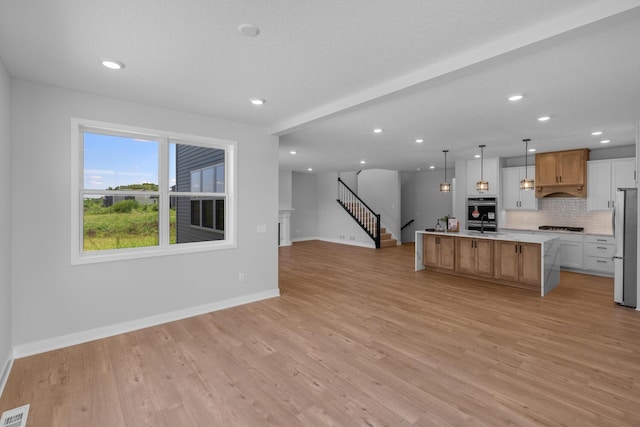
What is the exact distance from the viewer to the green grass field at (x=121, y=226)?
3.54 m

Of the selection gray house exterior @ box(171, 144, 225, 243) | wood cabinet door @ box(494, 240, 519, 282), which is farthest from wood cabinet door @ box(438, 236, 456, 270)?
gray house exterior @ box(171, 144, 225, 243)

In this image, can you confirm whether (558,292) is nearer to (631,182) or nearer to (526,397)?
(631,182)

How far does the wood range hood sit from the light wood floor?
296cm

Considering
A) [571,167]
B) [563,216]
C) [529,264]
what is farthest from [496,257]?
[571,167]

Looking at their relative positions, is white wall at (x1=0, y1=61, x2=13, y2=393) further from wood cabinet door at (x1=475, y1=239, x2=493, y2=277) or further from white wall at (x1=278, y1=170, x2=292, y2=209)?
→ white wall at (x1=278, y1=170, x2=292, y2=209)

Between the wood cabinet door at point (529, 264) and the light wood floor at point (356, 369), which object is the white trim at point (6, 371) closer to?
the light wood floor at point (356, 369)

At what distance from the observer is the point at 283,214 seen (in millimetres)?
10781

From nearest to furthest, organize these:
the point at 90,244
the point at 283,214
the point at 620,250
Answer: the point at 90,244 → the point at 620,250 → the point at 283,214

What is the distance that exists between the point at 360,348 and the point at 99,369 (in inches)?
98.0

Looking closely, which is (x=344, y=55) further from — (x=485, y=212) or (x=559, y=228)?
(x=559, y=228)

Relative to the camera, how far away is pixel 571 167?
21.8 feet

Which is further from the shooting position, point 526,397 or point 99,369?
point 99,369

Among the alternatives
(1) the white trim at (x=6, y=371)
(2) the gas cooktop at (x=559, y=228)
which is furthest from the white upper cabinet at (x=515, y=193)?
(1) the white trim at (x=6, y=371)

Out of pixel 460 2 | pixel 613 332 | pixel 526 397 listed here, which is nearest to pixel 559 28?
pixel 460 2
